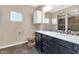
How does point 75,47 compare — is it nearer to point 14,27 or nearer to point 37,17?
point 37,17

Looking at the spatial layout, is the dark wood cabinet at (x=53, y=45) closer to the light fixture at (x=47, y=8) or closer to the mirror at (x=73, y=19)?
the mirror at (x=73, y=19)

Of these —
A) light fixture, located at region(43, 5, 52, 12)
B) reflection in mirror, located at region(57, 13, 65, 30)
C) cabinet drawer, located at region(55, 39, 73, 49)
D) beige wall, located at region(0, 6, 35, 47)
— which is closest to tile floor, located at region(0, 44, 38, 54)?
beige wall, located at region(0, 6, 35, 47)

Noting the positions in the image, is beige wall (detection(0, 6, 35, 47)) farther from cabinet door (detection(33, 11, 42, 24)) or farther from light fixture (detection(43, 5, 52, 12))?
light fixture (detection(43, 5, 52, 12))

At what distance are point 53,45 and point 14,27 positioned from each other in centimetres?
76

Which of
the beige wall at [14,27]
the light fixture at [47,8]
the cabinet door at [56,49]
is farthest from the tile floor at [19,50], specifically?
the light fixture at [47,8]

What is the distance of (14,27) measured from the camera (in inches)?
75.3

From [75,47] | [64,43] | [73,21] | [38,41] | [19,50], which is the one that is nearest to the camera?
[75,47]

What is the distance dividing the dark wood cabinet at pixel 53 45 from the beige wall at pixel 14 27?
8.9 inches

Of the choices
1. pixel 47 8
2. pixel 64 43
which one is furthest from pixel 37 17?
pixel 64 43

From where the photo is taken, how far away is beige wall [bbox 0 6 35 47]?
185cm
